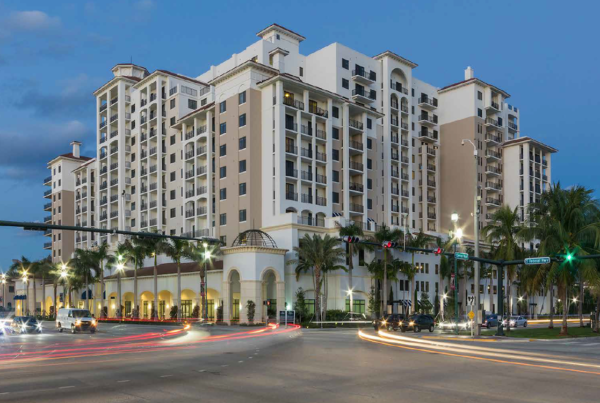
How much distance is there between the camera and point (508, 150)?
116 m

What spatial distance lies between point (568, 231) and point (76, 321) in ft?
136

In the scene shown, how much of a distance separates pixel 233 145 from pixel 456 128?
49405 mm

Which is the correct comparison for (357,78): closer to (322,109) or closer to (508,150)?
(322,109)

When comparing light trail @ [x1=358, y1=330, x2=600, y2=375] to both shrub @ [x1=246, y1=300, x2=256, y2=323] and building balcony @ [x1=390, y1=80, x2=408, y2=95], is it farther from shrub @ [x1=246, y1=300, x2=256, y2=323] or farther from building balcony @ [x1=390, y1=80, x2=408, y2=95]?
building balcony @ [x1=390, y1=80, x2=408, y2=95]

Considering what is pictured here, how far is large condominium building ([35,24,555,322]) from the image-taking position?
77312mm

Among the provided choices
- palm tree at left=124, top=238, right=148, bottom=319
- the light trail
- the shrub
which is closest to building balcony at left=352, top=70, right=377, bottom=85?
palm tree at left=124, top=238, right=148, bottom=319

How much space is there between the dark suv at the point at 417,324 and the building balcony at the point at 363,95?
48124 millimetres

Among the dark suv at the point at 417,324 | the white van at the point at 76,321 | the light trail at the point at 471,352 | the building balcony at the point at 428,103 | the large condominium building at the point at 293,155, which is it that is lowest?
the dark suv at the point at 417,324

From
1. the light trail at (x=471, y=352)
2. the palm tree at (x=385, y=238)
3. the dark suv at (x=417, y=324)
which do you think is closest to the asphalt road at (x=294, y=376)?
the light trail at (x=471, y=352)

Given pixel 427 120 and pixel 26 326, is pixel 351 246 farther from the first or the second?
pixel 427 120

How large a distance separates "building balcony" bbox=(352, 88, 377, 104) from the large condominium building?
270 mm

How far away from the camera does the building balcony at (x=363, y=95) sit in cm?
9412

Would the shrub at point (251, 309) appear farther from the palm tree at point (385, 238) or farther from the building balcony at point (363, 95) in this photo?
the building balcony at point (363, 95)

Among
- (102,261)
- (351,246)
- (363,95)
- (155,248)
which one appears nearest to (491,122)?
(363,95)
